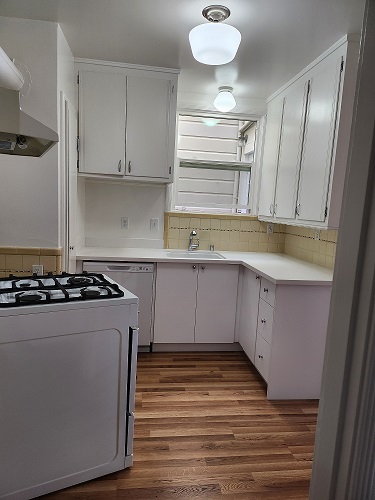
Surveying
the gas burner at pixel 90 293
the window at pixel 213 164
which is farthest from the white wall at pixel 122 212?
the gas burner at pixel 90 293

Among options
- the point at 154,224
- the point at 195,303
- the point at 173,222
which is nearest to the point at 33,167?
the point at 154,224

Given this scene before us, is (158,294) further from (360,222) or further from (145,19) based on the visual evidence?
(360,222)

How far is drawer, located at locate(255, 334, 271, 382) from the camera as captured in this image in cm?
247

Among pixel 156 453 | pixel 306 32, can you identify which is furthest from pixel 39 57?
pixel 156 453

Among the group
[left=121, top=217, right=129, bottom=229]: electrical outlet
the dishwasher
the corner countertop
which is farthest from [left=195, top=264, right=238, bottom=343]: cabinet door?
[left=121, top=217, right=129, bottom=229]: electrical outlet

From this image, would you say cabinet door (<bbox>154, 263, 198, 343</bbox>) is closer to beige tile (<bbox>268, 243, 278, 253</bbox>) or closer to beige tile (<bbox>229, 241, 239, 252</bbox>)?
beige tile (<bbox>229, 241, 239, 252</bbox>)

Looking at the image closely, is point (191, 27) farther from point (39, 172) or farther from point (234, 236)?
point (234, 236)

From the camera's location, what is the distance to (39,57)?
207 centimetres

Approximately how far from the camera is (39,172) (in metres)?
2.16

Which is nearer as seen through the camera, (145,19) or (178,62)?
(145,19)

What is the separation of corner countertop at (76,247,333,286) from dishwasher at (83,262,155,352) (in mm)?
53

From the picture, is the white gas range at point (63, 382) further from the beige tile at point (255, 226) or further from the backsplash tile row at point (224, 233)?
the beige tile at point (255, 226)

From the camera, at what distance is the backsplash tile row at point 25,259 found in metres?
2.18

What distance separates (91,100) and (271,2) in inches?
63.3
